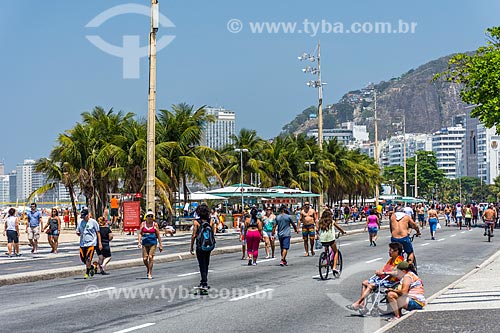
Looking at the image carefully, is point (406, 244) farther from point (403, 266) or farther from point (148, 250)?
point (148, 250)

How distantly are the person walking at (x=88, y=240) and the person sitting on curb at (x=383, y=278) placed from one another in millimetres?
8569

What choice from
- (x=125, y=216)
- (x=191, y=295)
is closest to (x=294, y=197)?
(x=125, y=216)

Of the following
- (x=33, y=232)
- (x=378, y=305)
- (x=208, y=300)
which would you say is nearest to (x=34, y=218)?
(x=33, y=232)

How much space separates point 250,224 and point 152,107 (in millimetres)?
12316

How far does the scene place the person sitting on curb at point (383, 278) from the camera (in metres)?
12.6

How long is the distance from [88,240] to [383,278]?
377 inches

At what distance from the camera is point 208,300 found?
14.9 m

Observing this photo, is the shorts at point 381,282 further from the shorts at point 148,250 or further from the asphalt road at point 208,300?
the shorts at point 148,250

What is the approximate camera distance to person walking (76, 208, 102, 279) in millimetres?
19984

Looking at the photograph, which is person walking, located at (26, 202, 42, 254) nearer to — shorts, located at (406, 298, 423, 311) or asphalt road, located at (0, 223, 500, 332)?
asphalt road, located at (0, 223, 500, 332)

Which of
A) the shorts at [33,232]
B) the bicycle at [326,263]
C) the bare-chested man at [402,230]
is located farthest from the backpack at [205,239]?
the shorts at [33,232]

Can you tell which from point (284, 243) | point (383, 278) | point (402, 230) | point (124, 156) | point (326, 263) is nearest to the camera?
point (383, 278)

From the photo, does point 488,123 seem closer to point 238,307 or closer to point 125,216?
point 125,216

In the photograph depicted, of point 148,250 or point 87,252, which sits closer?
point 148,250
